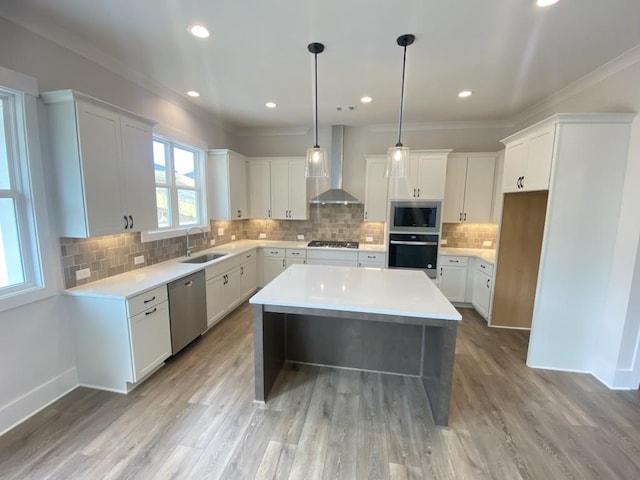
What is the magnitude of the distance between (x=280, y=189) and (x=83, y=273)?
3074 millimetres

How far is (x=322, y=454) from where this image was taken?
1.80 meters

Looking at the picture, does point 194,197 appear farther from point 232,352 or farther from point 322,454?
point 322,454

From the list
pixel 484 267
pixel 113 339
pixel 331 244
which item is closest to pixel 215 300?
pixel 113 339

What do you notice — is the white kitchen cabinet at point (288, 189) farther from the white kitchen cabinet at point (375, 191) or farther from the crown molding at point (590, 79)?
the crown molding at point (590, 79)

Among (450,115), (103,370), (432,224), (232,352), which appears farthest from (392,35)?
(103,370)

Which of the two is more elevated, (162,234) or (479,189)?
(479,189)

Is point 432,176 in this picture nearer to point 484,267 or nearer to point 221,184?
point 484,267

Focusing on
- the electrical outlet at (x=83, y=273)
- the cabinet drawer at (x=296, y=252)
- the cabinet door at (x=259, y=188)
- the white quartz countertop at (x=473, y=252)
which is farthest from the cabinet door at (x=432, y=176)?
the electrical outlet at (x=83, y=273)

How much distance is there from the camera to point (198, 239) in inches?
159

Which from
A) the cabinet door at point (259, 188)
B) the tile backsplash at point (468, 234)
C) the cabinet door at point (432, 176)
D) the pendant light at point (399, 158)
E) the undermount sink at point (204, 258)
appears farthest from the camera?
the cabinet door at point (259, 188)

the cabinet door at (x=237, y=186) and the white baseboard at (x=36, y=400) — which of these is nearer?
the white baseboard at (x=36, y=400)

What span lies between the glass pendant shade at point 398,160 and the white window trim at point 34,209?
2.66 m

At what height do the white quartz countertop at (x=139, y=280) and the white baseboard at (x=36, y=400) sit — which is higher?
the white quartz countertop at (x=139, y=280)

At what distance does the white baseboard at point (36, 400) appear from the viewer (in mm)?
1947
